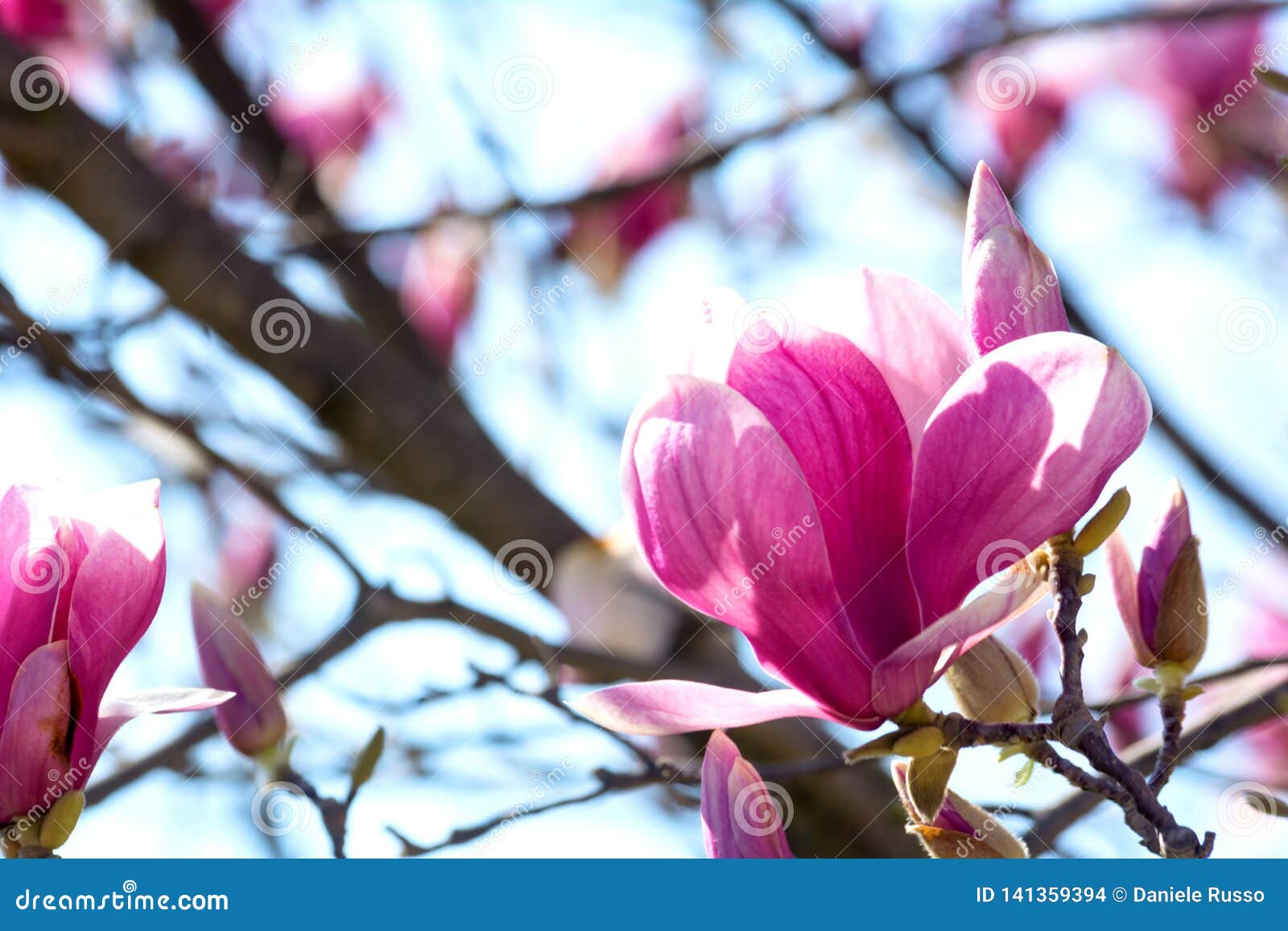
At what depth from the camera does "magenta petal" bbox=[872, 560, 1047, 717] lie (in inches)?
19.4

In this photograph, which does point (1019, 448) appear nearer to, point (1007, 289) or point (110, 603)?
point (1007, 289)

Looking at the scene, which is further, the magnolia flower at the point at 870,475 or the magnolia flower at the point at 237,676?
the magnolia flower at the point at 237,676

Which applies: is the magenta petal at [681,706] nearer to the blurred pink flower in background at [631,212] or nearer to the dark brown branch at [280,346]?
the dark brown branch at [280,346]

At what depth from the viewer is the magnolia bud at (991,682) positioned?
58cm

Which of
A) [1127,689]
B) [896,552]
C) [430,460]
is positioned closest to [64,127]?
[430,460]

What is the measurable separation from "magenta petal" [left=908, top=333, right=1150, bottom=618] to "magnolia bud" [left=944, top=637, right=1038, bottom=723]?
0.06m

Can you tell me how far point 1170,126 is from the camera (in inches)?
72.9

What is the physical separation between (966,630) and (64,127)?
3.35 ft
